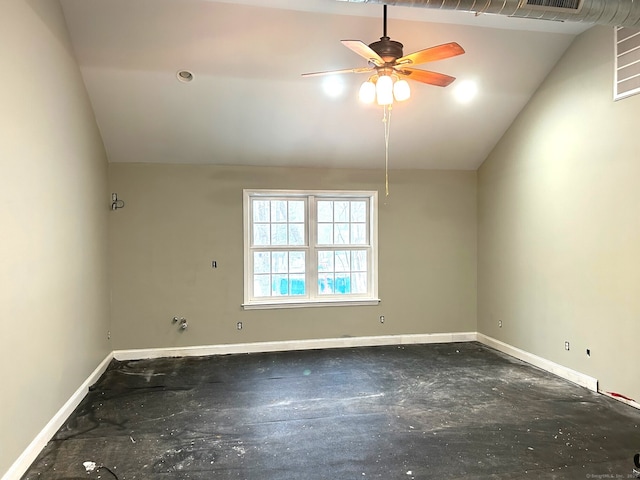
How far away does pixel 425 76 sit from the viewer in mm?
2914

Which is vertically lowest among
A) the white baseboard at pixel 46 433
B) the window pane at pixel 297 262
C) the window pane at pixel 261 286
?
the white baseboard at pixel 46 433

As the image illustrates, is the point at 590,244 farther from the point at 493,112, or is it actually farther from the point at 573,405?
the point at 493,112

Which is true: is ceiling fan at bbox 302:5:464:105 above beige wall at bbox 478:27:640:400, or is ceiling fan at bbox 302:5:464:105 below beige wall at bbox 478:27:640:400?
above

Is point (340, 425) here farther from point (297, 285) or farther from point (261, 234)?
point (261, 234)

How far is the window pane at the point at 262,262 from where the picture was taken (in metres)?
5.07

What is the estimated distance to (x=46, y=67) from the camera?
2.79 m

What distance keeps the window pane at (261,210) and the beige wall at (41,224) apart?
188 cm

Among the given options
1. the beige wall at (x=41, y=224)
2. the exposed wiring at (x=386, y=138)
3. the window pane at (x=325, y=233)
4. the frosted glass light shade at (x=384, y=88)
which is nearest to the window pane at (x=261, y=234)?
the window pane at (x=325, y=233)

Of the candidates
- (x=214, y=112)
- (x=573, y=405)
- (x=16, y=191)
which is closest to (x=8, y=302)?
(x=16, y=191)

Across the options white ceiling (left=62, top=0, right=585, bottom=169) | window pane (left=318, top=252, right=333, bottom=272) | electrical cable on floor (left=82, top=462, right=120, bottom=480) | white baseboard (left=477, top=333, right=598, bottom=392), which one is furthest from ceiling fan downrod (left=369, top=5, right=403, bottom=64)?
white baseboard (left=477, top=333, right=598, bottom=392)

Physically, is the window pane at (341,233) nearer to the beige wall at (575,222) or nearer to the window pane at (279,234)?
the window pane at (279,234)

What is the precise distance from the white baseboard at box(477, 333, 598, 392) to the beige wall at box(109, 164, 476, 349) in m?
0.41

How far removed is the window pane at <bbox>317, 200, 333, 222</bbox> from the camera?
5238 mm

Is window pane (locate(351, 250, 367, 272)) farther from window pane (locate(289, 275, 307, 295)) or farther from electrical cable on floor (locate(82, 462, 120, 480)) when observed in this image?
electrical cable on floor (locate(82, 462, 120, 480))
